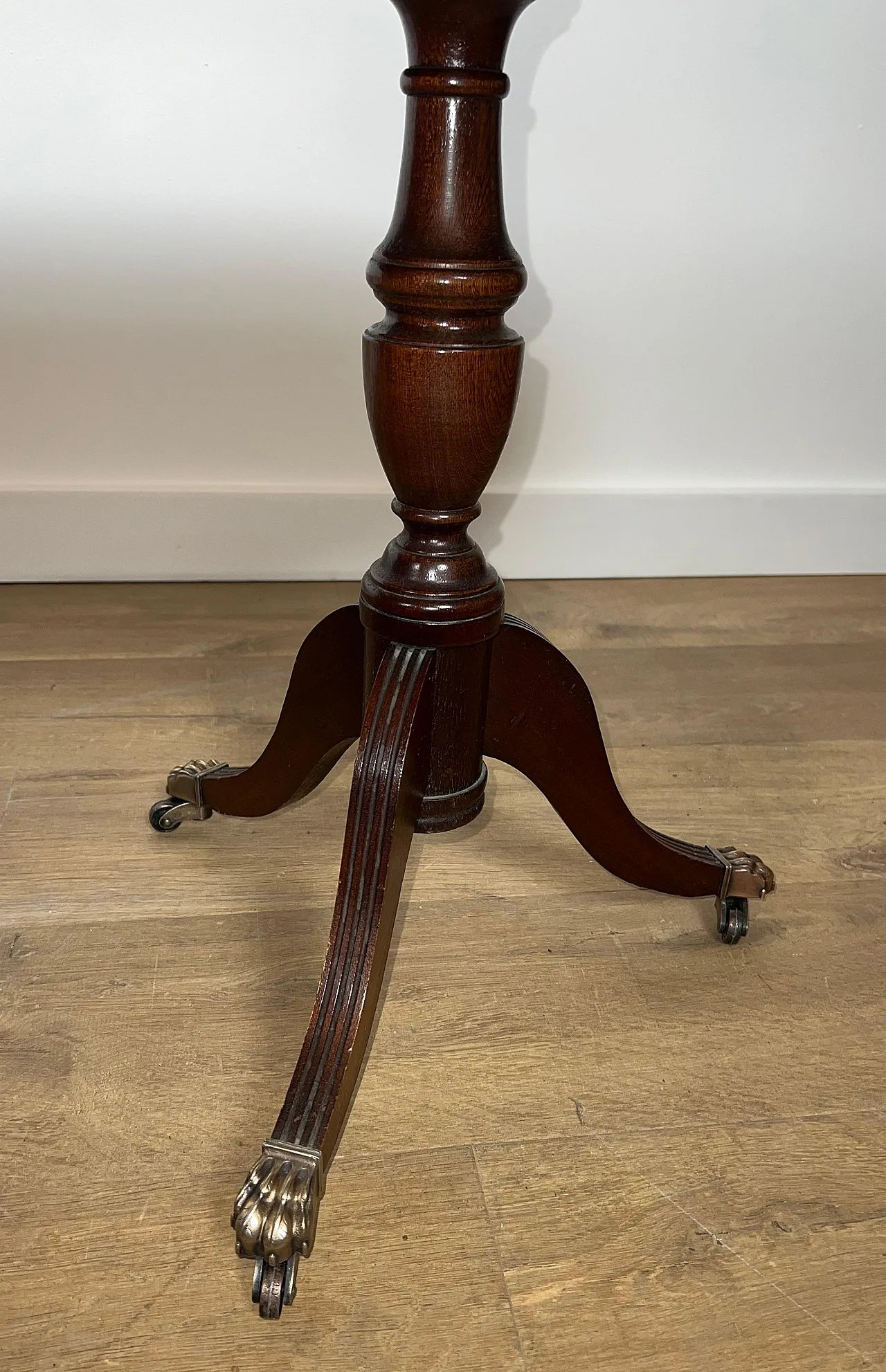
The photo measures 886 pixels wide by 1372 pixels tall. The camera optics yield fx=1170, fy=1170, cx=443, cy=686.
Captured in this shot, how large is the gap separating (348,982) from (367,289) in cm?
103

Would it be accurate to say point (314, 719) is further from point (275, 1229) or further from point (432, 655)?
point (275, 1229)

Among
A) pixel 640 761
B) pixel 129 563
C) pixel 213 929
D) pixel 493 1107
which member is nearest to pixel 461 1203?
pixel 493 1107

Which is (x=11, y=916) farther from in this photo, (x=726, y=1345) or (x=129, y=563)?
(x=129, y=563)

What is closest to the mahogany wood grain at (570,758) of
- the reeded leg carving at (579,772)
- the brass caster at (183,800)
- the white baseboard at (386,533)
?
the reeded leg carving at (579,772)

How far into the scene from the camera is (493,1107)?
2.44ft

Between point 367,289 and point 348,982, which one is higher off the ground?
point 367,289

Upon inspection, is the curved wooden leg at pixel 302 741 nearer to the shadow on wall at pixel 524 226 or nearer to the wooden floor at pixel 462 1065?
the wooden floor at pixel 462 1065

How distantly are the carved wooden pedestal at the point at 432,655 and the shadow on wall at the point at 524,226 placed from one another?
560 mm

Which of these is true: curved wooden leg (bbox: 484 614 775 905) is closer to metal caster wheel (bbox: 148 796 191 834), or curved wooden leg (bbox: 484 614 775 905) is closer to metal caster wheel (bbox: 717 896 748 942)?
metal caster wheel (bbox: 717 896 748 942)

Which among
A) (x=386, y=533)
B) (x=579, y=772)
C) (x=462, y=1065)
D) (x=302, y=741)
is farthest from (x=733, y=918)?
(x=386, y=533)

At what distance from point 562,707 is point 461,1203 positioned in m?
0.37

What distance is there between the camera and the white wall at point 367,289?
1.38m

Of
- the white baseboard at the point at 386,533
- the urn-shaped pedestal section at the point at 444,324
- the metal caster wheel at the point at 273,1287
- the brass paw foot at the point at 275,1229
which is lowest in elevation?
the white baseboard at the point at 386,533

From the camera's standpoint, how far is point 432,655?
2.62ft
